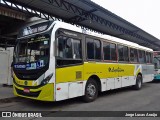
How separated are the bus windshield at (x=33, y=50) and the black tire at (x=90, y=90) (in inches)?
A: 94.9

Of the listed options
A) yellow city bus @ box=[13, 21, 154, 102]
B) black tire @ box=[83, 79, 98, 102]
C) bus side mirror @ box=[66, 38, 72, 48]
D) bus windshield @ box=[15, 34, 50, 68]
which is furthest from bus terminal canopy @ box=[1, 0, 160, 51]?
black tire @ box=[83, 79, 98, 102]

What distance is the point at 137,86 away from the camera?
1301 cm

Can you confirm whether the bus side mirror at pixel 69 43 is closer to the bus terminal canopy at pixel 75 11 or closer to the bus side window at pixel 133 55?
the bus side window at pixel 133 55

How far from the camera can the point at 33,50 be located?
7.40m

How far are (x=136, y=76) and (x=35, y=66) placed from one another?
7.87 metres

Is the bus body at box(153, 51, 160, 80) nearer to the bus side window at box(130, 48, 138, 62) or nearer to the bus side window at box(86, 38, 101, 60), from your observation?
the bus side window at box(130, 48, 138, 62)

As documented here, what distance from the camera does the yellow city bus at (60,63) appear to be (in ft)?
22.6

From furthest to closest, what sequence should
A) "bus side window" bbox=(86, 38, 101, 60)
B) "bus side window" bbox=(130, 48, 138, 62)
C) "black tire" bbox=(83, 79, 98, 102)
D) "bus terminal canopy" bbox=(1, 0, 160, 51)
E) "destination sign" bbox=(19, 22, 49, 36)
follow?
"bus terminal canopy" bbox=(1, 0, 160, 51), "bus side window" bbox=(130, 48, 138, 62), "bus side window" bbox=(86, 38, 101, 60), "black tire" bbox=(83, 79, 98, 102), "destination sign" bbox=(19, 22, 49, 36)

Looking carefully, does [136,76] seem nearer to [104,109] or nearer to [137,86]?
[137,86]

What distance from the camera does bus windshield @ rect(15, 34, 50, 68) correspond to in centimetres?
696

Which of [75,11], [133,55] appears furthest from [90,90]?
[75,11]

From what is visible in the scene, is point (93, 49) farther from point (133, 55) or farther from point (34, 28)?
point (133, 55)

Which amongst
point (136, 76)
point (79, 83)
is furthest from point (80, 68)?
point (136, 76)

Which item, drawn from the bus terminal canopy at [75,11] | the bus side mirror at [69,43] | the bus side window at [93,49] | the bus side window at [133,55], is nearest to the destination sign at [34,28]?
the bus side mirror at [69,43]
